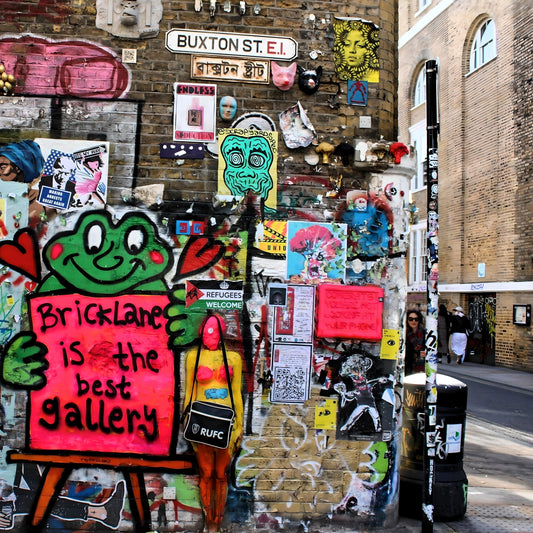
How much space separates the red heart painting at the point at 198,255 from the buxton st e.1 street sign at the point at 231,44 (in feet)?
5.41

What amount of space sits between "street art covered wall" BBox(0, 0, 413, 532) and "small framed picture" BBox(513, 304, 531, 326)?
1364cm

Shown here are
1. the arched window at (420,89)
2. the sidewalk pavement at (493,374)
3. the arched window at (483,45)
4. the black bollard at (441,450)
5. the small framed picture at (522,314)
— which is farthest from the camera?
the arched window at (420,89)

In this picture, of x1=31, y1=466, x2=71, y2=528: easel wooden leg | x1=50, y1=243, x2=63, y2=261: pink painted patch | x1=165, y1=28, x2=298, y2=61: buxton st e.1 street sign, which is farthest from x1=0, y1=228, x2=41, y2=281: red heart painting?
x1=165, y1=28, x2=298, y2=61: buxton st e.1 street sign

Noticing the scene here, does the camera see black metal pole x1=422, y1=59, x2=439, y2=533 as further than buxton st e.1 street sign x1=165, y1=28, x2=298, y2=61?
No

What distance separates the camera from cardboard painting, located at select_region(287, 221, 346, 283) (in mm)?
5324

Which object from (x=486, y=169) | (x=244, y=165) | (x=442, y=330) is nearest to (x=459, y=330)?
(x=442, y=330)

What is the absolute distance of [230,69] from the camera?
536cm

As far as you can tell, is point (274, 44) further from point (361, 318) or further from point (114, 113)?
point (361, 318)

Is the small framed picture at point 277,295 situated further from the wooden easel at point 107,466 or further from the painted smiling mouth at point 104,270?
the wooden easel at point 107,466

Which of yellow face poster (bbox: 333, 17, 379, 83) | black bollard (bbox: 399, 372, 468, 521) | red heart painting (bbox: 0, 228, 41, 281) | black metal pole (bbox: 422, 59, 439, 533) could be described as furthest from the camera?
black bollard (bbox: 399, 372, 468, 521)

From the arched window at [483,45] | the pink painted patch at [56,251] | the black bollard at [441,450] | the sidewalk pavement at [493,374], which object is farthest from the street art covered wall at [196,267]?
the arched window at [483,45]

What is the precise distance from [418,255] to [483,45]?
850cm

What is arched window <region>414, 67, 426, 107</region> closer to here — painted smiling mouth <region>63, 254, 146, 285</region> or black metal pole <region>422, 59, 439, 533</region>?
black metal pole <region>422, 59, 439, 533</region>

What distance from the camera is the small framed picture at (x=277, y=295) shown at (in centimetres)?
529
